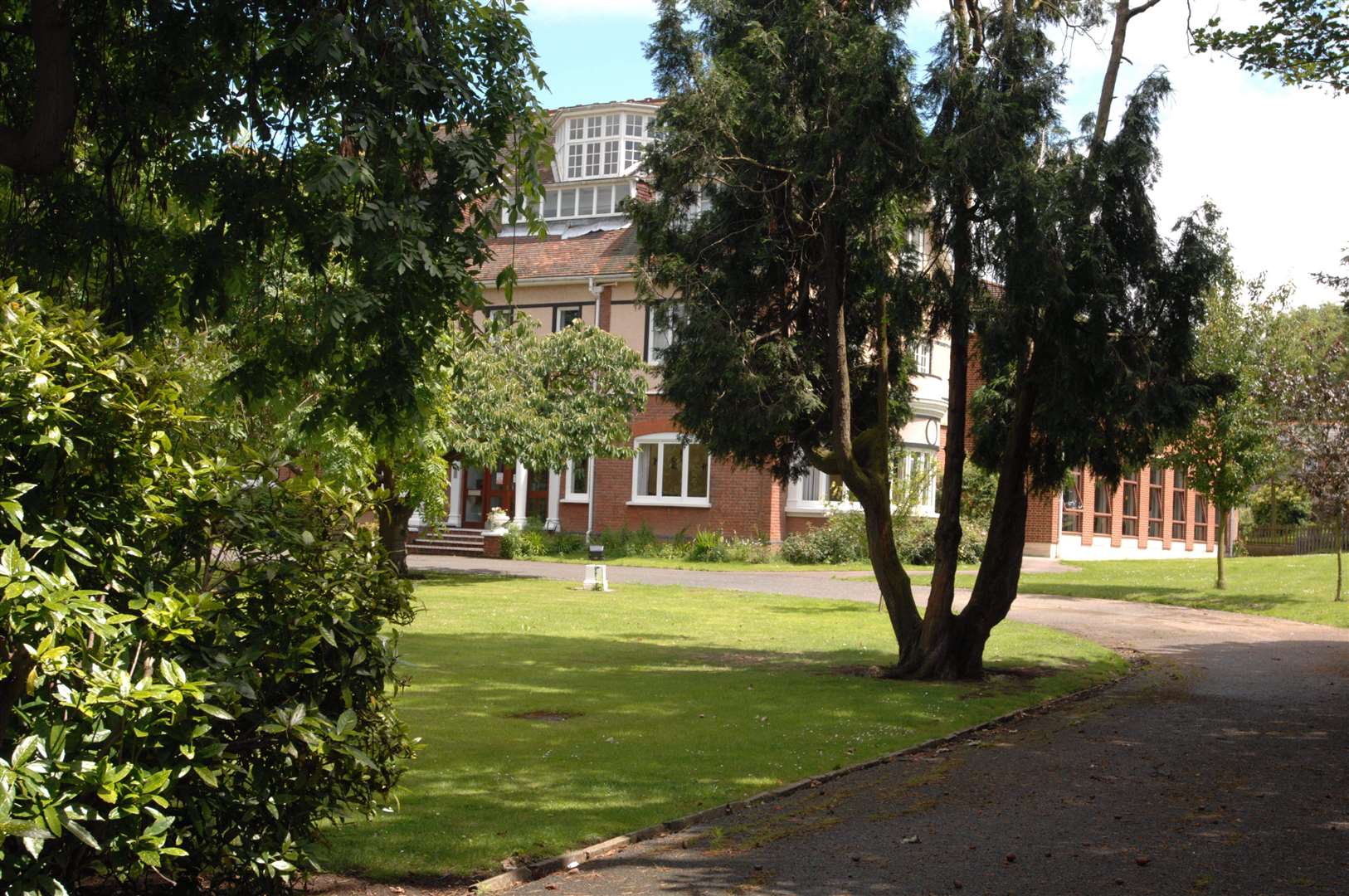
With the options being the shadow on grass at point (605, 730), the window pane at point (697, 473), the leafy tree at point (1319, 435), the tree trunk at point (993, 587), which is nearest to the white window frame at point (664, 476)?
the window pane at point (697, 473)

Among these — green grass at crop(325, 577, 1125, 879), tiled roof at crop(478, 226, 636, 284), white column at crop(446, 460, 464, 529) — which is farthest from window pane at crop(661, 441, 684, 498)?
green grass at crop(325, 577, 1125, 879)

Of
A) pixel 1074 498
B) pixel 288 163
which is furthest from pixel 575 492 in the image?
pixel 288 163

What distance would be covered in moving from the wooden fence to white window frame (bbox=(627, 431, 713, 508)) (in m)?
27.1

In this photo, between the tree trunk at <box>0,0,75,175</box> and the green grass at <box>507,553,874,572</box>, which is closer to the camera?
the tree trunk at <box>0,0,75,175</box>

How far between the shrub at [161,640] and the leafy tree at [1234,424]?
24.5 meters

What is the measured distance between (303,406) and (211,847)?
52.2ft

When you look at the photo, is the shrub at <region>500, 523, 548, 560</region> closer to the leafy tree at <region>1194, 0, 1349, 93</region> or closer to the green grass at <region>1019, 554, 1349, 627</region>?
the green grass at <region>1019, 554, 1349, 627</region>

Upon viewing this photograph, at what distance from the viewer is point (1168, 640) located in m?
20.1

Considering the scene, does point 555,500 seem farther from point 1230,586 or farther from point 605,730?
point 605,730

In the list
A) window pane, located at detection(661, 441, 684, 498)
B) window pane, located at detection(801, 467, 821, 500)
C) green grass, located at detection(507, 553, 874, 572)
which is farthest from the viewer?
window pane, located at detection(661, 441, 684, 498)

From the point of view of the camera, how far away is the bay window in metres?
37.1

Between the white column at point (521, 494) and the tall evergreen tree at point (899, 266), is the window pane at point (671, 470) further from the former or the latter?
the tall evergreen tree at point (899, 266)

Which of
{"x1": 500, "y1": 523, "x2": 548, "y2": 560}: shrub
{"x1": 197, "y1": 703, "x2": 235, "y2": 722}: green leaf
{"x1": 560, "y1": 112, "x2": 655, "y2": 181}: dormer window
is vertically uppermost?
{"x1": 560, "y1": 112, "x2": 655, "y2": 181}: dormer window

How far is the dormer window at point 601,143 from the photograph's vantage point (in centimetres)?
4138
